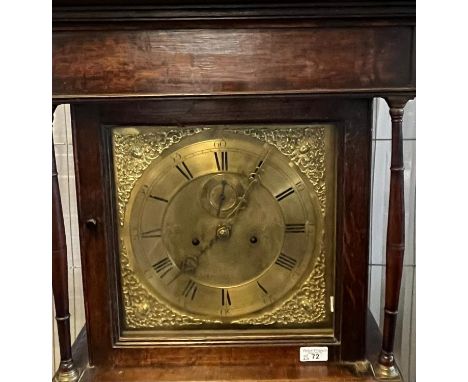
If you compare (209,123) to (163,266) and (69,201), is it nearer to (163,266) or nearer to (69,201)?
(163,266)

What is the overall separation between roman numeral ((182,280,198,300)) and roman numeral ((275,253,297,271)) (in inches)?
6.5

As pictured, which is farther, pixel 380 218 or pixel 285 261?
pixel 380 218

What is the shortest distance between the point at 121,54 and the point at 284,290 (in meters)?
0.53

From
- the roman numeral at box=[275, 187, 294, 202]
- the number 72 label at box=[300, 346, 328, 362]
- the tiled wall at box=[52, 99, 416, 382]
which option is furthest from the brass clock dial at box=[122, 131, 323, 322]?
the tiled wall at box=[52, 99, 416, 382]

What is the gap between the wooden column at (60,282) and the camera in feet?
3.23

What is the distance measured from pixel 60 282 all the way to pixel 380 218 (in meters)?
0.81

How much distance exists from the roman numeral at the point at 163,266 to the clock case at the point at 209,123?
0.25 ft

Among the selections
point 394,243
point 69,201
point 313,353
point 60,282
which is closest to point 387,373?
point 313,353

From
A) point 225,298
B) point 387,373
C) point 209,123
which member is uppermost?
point 209,123

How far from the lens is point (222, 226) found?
3.40 feet

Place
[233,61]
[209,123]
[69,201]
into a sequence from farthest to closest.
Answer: [69,201] < [209,123] < [233,61]

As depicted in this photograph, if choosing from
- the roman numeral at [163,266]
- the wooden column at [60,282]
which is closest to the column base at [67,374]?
the wooden column at [60,282]

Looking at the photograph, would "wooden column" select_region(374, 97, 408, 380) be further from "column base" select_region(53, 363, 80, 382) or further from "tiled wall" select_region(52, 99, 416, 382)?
"column base" select_region(53, 363, 80, 382)

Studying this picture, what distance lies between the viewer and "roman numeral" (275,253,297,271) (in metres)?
1.06
